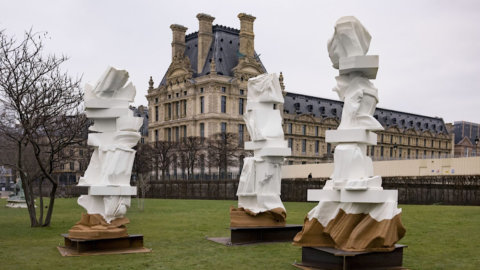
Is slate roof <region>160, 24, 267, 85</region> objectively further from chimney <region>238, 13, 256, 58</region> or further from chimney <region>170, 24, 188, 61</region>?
chimney <region>238, 13, 256, 58</region>

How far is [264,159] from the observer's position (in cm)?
1919

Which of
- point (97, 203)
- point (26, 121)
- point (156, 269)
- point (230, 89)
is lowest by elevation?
point (156, 269)

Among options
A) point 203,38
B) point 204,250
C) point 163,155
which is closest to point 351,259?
point 204,250

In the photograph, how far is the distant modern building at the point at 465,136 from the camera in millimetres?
125350

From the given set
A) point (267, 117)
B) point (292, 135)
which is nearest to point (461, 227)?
point (267, 117)

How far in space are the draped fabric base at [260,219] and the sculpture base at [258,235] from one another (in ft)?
1.23

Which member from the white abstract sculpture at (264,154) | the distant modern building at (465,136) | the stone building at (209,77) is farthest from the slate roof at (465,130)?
the white abstract sculpture at (264,154)

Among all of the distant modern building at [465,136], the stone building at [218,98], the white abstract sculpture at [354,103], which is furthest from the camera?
the distant modern building at [465,136]

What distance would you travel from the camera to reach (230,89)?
293 ft

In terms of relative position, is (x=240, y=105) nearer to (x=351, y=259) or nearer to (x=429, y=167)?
A: (x=429, y=167)

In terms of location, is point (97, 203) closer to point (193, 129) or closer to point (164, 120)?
point (193, 129)

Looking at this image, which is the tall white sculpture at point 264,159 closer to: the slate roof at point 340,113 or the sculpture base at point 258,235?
the sculpture base at point 258,235

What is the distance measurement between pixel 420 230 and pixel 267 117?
6915 mm

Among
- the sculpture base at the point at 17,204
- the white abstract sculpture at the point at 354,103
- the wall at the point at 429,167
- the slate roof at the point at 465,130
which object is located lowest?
the sculpture base at the point at 17,204
